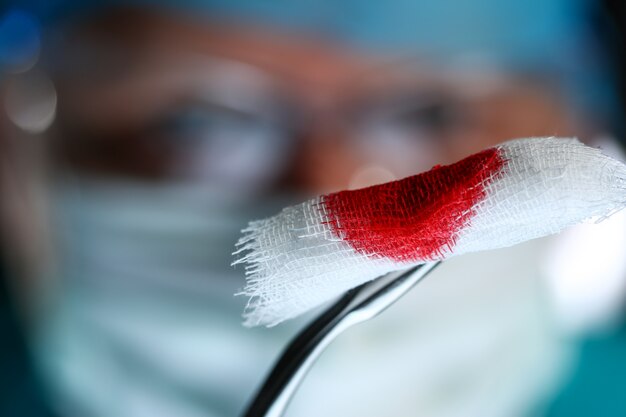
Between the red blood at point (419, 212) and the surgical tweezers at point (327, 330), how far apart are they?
0.02m

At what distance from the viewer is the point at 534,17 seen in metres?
0.85

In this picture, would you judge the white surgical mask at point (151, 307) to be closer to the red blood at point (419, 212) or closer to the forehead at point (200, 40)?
the forehead at point (200, 40)

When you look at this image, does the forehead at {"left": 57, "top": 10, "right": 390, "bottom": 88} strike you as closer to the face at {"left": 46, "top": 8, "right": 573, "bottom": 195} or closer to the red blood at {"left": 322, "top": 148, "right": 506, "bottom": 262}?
the face at {"left": 46, "top": 8, "right": 573, "bottom": 195}

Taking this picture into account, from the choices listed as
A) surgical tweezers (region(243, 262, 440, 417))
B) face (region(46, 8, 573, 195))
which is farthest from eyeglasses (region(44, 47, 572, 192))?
surgical tweezers (region(243, 262, 440, 417))

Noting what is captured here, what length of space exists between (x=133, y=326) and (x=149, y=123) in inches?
11.7

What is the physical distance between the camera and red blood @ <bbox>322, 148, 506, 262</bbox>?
0.18 metres

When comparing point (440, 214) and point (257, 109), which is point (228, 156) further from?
point (440, 214)

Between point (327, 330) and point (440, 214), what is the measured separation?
6 cm

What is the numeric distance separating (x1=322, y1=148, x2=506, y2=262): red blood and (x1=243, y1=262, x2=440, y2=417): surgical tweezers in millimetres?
20

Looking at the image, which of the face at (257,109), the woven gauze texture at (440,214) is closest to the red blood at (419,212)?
the woven gauze texture at (440,214)

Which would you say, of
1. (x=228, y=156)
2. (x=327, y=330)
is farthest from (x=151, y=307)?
(x=327, y=330)

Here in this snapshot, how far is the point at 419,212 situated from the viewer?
0.19 m

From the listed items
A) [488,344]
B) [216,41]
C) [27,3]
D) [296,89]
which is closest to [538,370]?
[488,344]

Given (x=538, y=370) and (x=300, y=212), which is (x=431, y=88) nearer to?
(x=538, y=370)
